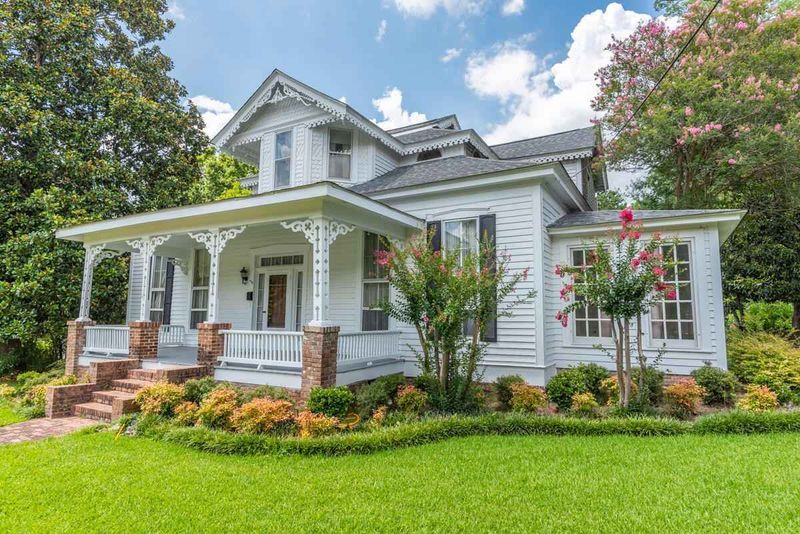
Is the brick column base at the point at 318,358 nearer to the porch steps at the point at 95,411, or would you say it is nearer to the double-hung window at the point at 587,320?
the porch steps at the point at 95,411

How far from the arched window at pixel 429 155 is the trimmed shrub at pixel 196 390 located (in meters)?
7.84

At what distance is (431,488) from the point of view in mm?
3775

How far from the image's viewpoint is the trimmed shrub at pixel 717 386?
21.3 ft

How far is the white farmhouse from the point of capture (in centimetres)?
703

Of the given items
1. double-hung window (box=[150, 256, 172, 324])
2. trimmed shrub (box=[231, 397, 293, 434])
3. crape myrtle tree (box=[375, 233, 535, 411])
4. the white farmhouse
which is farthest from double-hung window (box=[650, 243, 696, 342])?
double-hung window (box=[150, 256, 172, 324])

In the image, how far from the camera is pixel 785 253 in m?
12.9

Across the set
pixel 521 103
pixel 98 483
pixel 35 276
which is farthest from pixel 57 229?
pixel 521 103

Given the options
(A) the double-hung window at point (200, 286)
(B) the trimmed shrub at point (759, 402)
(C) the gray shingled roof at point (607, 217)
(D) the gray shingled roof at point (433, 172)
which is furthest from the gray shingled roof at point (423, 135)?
(B) the trimmed shrub at point (759, 402)

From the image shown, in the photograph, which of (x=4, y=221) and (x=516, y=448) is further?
(x=4, y=221)

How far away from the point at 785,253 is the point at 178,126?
20.6 meters

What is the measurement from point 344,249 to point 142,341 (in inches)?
178

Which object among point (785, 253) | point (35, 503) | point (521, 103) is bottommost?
point (35, 503)

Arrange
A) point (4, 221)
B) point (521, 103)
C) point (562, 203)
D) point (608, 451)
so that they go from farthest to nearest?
point (521, 103) < point (4, 221) < point (562, 203) < point (608, 451)

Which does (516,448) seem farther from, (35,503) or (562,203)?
(562,203)
